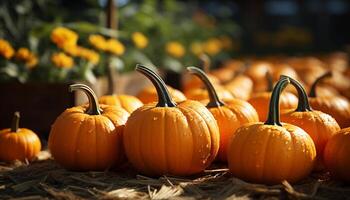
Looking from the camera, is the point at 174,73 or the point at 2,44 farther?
the point at 174,73

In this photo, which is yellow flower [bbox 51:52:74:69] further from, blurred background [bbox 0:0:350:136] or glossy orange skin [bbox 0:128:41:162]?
glossy orange skin [bbox 0:128:41:162]

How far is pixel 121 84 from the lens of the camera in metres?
4.65

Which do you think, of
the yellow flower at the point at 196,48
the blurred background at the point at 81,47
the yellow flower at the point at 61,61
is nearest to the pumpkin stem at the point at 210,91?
the blurred background at the point at 81,47

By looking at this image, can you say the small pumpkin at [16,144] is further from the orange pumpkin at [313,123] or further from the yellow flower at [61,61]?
the orange pumpkin at [313,123]

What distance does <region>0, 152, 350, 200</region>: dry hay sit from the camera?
7.22 ft

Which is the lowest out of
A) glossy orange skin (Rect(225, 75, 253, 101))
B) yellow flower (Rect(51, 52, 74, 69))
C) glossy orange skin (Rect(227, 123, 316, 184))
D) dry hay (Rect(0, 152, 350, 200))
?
dry hay (Rect(0, 152, 350, 200))

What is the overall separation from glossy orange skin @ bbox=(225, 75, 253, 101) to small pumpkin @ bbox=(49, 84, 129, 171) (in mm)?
1409

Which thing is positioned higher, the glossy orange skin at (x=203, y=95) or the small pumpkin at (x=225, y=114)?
the glossy orange skin at (x=203, y=95)

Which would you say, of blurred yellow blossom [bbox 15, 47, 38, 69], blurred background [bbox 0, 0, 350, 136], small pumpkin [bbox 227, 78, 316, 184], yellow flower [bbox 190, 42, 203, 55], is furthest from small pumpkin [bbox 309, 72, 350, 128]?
yellow flower [bbox 190, 42, 203, 55]

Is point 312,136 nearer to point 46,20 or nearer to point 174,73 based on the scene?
point 174,73

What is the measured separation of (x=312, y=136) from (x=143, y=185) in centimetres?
95

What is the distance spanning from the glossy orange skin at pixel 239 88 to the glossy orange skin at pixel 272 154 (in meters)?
1.39

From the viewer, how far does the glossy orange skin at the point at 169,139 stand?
2441 millimetres

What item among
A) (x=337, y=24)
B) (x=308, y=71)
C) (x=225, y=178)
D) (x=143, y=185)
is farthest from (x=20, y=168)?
(x=337, y=24)
